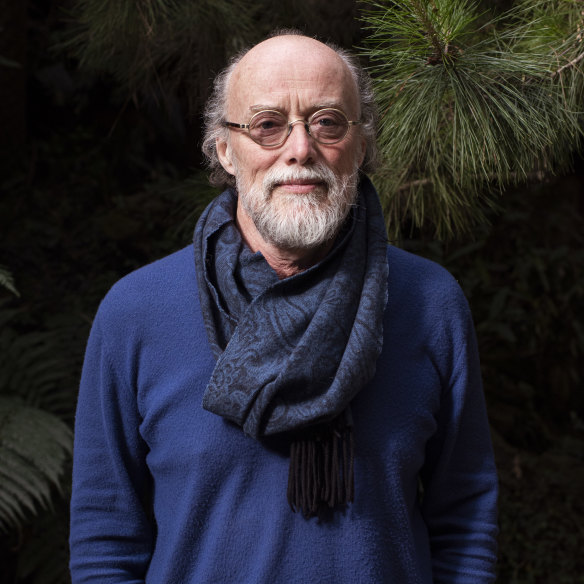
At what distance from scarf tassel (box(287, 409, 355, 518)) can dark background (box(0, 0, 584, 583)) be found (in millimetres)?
1915

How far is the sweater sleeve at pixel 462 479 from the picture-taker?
140 centimetres

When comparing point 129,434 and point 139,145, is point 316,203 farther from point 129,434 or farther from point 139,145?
point 139,145

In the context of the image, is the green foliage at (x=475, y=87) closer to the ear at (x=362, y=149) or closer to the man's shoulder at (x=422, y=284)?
the ear at (x=362, y=149)

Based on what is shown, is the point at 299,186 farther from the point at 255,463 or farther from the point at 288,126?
the point at 255,463

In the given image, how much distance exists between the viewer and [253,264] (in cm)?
139

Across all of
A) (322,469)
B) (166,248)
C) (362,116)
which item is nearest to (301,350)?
(322,469)

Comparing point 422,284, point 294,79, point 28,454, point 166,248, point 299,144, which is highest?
point 294,79

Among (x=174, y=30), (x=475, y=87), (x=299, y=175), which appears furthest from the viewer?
(x=174, y=30)

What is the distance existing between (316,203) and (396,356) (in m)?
0.33

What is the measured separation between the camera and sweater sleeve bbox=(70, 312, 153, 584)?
1366 mm

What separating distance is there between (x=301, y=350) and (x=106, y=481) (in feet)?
1.58

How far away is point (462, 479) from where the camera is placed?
1.44 metres

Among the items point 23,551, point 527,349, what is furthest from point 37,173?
point 527,349

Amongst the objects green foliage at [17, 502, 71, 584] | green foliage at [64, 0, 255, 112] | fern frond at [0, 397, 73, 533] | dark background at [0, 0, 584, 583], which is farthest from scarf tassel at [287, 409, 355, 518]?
dark background at [0, 0, 584, 583]
